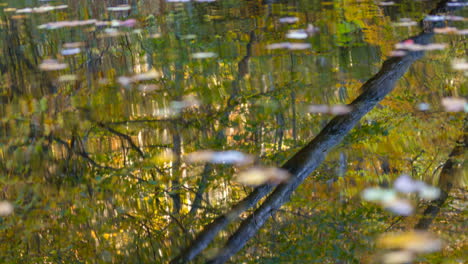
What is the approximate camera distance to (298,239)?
133cm

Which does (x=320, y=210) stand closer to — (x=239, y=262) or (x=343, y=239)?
(x=343, y=239)

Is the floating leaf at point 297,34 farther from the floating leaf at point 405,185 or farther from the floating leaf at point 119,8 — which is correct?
the floating leaf at point 119,8

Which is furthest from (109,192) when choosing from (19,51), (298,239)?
(19,51)

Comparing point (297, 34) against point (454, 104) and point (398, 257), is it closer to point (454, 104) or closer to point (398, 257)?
point (454, 104)

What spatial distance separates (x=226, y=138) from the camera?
1816mm

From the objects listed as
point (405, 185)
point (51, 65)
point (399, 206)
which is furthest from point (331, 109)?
point (51, 65)

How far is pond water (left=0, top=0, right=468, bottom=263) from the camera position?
52.9 inches

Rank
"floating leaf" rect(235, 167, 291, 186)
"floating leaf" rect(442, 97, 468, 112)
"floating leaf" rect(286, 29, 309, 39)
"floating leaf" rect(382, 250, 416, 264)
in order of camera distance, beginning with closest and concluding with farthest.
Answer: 1. "floating leaf" rect(382, 250, 416, 264)
2. "floating leaf" rect(235, 167, 291, 186)
3. "floating leaf" rect(442, 97, 468, 112)
4. "floating leaf" rect(286, 29, 309, 39)

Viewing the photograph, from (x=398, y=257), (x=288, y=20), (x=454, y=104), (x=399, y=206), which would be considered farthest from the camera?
(x=288, y=20)

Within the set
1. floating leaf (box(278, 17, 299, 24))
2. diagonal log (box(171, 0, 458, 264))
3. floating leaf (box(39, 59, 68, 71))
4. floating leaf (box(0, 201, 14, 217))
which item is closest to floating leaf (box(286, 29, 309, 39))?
floating leaf (box(278, 17, 299, 24))

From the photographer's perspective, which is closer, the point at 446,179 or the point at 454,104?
the point at 446,179

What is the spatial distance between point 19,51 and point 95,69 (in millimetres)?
738

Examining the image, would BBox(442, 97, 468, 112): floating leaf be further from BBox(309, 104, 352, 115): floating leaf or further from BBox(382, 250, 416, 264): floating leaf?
BBox(382, 250, 416, 264): floating leaf

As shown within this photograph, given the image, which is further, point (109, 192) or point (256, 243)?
point (109, 192)
